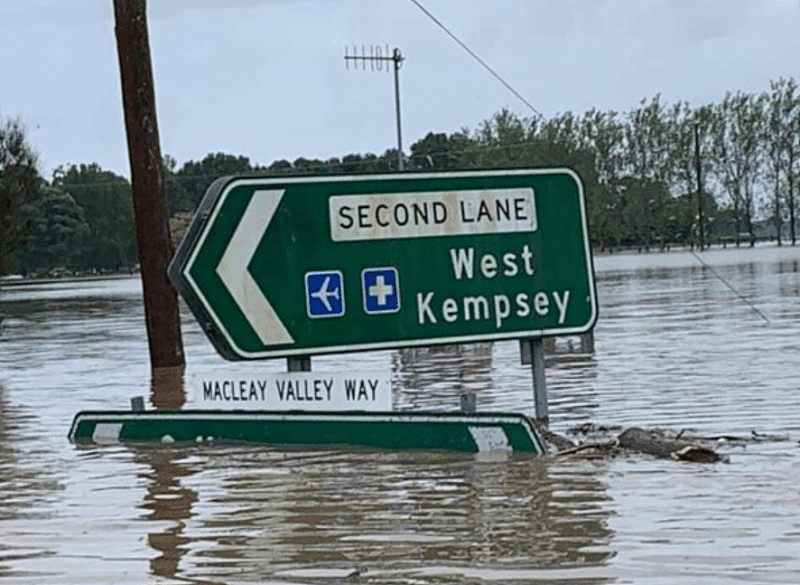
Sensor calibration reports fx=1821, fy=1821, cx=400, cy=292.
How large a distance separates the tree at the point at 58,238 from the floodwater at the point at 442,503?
104 m

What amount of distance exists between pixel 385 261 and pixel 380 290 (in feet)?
0.65

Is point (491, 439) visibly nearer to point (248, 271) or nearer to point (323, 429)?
point (323, 429)

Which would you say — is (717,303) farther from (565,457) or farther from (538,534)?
(538,534)

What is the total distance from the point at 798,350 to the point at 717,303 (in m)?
11.6

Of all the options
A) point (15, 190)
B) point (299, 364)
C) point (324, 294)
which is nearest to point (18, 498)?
point (299, 364)

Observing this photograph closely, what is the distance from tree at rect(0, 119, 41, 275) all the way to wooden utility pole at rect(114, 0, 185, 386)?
1176cm

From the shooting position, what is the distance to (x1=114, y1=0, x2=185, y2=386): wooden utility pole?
21.0 metres

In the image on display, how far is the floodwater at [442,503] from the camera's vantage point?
7617 mm

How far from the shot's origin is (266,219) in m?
11.9

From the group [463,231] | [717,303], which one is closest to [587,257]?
[463,231]

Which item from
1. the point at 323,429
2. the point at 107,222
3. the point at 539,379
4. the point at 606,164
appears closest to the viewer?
the point at 323,429

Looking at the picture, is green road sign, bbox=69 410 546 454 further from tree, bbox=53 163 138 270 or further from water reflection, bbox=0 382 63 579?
tree, bbox=53 163 138 270

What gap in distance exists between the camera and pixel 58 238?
405ft

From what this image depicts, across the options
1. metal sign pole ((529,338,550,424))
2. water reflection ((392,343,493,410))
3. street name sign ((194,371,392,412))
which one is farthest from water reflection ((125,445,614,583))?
water reflection ((392,343,493,410))
